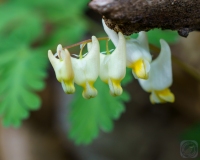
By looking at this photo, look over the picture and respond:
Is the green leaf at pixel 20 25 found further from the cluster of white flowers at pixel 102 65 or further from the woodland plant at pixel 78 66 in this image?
the cluster of white flowers at pixel 102 65

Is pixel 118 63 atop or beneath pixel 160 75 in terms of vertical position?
atop

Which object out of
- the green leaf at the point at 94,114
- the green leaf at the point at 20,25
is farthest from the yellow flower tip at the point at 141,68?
the green leaf at the point at 20,25

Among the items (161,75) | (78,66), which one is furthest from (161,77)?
(78,66)

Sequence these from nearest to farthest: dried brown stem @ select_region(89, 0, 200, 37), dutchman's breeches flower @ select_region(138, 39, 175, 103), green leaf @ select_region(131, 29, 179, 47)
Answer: dried brown stem @ select_region(89, 0, 200, 37), dutchman's breeches flower @ select_region(138, 39, 175, 103), green leaf @ select_region(131, 29, 179, 47)

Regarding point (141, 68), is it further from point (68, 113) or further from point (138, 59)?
point (68, 113)

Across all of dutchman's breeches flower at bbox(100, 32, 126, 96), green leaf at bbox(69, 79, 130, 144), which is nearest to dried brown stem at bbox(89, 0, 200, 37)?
dutchman's breeches flower at bbox(100, 32, 126, 96)

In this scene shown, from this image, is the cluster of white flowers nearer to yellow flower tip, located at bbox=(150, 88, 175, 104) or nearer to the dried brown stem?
the dried brown stem

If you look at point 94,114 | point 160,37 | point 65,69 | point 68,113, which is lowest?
point 68,113
